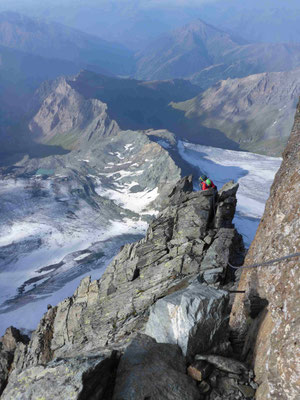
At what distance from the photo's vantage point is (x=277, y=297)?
9922 millimetres

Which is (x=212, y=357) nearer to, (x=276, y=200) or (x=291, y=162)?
(x=276, y=200)

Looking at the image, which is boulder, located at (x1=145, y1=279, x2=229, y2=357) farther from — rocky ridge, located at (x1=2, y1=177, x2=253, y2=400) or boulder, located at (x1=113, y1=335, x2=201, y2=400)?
boulder, located at (x1=113, y1=335, x2=201, y2=400)

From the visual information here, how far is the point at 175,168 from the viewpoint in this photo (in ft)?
572

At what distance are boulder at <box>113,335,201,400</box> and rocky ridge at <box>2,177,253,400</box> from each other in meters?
0.03

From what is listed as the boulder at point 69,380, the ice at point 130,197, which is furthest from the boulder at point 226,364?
the ice at point 130,197

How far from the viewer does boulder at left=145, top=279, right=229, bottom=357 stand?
10953mm

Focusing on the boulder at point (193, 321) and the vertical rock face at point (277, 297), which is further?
the boulder at point (193, 321)

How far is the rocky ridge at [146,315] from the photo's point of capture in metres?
9.48

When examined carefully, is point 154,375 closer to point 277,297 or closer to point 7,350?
point 277,297

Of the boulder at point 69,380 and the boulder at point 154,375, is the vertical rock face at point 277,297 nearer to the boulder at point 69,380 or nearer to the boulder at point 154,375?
the boulder at point 154,375

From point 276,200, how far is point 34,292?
86.9 metres

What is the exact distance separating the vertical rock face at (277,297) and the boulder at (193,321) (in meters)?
1.34

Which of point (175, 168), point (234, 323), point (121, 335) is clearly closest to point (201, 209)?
point (121, 335)

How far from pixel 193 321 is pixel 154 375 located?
A: 2.28 m
